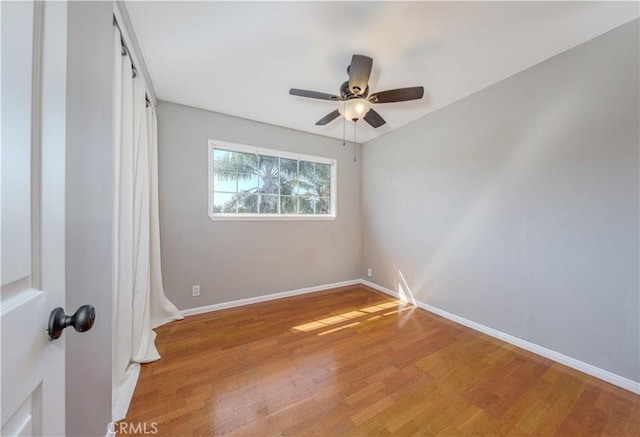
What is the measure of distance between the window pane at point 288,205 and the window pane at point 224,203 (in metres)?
0.67

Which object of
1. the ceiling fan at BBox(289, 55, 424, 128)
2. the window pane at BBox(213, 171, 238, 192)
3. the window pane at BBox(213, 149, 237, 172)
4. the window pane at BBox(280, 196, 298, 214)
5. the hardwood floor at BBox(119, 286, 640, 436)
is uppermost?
the ceiling fan at BBox(289, 55, 424, 128)

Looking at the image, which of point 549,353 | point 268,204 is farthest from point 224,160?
point 549,353

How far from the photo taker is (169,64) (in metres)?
1.97

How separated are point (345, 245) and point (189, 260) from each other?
7.49ft

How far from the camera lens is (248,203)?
3066mm

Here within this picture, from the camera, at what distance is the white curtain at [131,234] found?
4.69ft

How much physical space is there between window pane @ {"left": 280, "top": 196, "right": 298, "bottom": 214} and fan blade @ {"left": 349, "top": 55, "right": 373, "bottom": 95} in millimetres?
1839

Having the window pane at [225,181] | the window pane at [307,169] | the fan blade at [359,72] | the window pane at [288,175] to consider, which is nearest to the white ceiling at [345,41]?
the fan blade at [359,72]

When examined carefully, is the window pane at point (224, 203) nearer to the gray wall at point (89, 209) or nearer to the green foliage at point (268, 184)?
the green foliage at point (268, 184)

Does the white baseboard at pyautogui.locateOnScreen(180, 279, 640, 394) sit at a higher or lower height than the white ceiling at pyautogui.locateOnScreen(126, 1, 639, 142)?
lower

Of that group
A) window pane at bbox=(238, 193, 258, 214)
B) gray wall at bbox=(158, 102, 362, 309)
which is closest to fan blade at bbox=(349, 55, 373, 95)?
gray wall at bbox=(158, 102, 362, 309)

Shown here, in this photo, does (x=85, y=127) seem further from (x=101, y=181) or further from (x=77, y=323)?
(x=77, y=323)

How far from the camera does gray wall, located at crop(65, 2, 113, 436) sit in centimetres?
80

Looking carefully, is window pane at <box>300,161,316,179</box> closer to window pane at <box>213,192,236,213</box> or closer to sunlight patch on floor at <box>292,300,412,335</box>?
window pane at <box>213,192,236,213</box>
